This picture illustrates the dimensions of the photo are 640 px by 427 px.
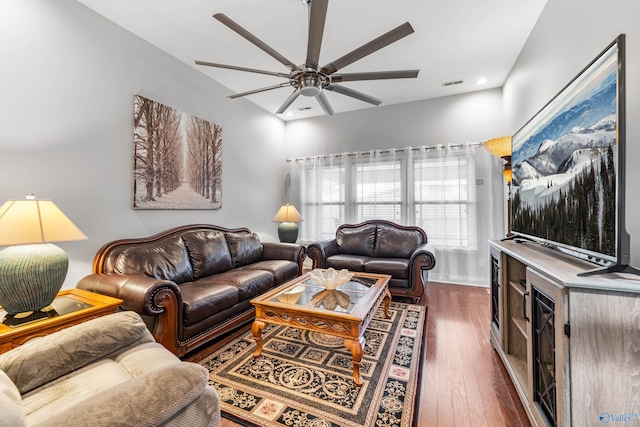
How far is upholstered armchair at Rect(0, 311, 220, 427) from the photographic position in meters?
0.73

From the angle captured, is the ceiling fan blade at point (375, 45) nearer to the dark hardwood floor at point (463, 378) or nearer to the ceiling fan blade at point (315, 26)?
the ceiling fan blade at point (315, 26)

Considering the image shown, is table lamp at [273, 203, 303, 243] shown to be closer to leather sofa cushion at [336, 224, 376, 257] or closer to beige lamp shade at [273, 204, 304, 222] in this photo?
beige lamp shade at [273, 204, 304, 222]

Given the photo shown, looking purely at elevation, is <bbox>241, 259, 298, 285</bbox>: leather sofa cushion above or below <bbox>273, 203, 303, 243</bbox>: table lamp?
below

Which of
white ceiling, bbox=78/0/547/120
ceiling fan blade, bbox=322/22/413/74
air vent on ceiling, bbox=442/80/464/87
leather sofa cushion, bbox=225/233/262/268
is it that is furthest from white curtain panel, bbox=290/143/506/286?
ceiling fan blade, bbox=322/22/413/74

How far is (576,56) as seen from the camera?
74.5 inches

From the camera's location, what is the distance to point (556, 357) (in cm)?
115

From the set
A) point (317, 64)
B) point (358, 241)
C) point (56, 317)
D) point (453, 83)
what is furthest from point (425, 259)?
point (56, 317)

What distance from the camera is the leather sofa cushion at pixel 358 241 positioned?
4.18 meters

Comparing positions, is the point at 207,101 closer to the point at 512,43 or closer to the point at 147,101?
the point at 147,101

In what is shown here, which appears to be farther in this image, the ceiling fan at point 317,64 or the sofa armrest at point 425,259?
the sofa armrest at point 425,259

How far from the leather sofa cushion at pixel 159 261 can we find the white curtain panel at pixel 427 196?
2.65m

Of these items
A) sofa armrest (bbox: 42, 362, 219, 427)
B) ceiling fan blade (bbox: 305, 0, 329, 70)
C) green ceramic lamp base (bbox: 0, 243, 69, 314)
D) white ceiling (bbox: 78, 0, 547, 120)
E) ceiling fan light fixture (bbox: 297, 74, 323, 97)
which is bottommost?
sofa armrest (bbox: 42, 362, 219, 427)

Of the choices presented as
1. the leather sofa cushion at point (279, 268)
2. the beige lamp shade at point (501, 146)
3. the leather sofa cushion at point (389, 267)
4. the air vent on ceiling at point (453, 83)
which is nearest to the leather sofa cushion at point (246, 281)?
the leather sofa cushion at point (279, 268)

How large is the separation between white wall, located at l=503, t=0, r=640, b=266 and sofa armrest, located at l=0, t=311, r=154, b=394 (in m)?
2.48
